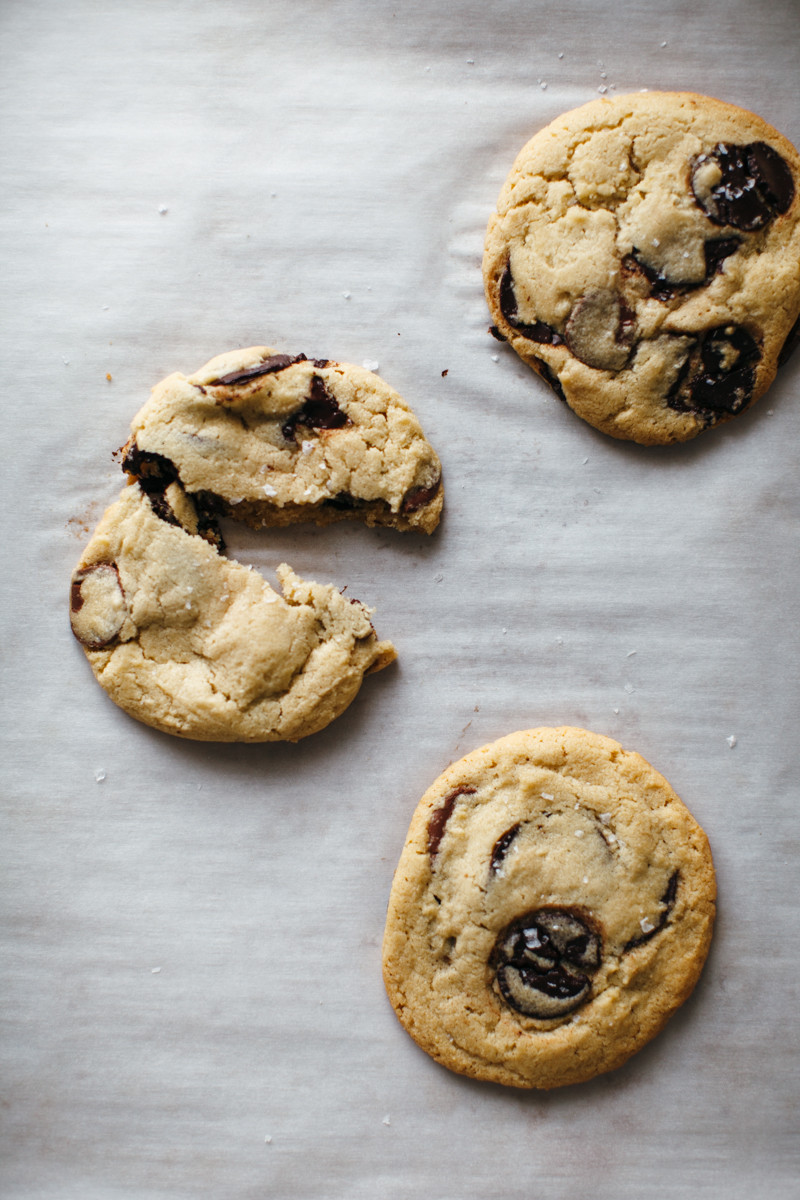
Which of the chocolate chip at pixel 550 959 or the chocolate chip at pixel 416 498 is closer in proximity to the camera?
the chocolate chip at pixel 550 959

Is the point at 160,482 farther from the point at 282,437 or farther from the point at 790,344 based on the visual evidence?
the point at 790,344

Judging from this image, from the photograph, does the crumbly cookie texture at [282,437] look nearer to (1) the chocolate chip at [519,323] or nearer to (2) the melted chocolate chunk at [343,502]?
(2) the melted chocolate chunk at [343,502]

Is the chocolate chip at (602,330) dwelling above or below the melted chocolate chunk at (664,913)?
above

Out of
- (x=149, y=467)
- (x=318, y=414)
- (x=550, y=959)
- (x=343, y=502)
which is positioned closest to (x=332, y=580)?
(x=343, y=502)

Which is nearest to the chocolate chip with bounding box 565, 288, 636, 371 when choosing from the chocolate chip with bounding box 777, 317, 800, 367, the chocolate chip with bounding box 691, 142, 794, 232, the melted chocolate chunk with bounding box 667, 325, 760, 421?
the melted chocolate chunk with bounding box 667, 325, 760, 421

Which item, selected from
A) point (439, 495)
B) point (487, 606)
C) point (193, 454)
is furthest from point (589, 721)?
point (193, 454)

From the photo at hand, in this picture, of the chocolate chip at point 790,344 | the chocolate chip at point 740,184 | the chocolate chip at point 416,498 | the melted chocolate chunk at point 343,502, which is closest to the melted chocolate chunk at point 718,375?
the chocolate chip at point 790,344
